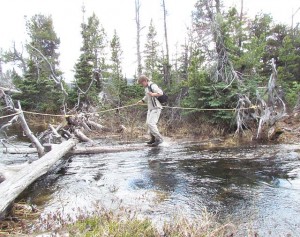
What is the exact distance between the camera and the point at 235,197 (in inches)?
193

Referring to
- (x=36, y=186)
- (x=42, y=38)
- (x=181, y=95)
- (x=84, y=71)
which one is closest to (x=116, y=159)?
(x=36, y=186)

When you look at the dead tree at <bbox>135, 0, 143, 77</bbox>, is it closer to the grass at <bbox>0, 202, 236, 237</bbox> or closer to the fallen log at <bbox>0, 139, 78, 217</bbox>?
the fallen log at <bbox>0, 139, 78, 217</bbox>

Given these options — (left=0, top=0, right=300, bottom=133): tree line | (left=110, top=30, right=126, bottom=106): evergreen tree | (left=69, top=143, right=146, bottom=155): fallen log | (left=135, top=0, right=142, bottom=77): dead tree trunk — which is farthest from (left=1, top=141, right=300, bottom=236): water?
(left=135, top=0, right=142, bottom=77): dead tree trunk

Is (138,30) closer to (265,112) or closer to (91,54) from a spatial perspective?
(91,54)

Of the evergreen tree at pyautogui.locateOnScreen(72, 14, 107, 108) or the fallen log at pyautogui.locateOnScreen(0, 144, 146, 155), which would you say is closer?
the fallen log at pyautogui.locateOnScreen(0, 144, 146, 155)

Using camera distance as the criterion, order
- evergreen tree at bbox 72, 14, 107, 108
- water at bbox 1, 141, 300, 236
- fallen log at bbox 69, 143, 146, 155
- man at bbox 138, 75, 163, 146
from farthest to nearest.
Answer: evergreen tree at bbox 72, 14, 107, 108, fallen log at bbox 69, 143, 146, 155, man at bbox 138, 75, 163, 146, water at bbox 1, 141, 300, 236

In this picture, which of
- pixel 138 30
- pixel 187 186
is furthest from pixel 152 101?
pixel 138 30

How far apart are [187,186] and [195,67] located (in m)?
8.86

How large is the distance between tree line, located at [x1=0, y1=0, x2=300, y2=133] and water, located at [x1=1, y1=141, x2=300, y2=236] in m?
5.12

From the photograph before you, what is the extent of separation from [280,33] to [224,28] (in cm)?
1370

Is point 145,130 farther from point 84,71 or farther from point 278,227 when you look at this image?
point 84,71

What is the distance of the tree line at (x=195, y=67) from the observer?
1323 centimetres

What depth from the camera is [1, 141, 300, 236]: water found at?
166 inches

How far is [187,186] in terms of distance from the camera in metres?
5.60
